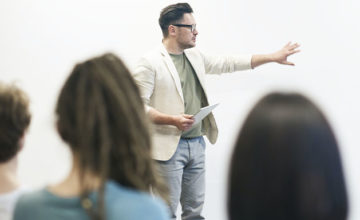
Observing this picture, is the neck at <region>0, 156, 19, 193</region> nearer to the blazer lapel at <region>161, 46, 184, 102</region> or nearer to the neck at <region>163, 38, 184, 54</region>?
the blazer lapel at <region>161, 46, 184, 102</region>

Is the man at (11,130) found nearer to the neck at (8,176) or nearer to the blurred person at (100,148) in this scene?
the neck at (8,176)

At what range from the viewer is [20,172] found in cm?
343

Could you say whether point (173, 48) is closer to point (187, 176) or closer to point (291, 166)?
point (187, 176)

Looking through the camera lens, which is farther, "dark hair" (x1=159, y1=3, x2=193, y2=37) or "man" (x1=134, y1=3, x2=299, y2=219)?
"dark hair" (x1=159, y1=3, x2=193, y2=37)

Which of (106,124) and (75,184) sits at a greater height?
(106,124)

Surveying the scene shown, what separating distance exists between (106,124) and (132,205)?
158mm

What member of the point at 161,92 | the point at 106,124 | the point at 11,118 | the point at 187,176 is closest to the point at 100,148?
the point at 106,124

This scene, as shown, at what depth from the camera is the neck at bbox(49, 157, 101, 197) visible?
950mm

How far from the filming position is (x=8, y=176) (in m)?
1.42

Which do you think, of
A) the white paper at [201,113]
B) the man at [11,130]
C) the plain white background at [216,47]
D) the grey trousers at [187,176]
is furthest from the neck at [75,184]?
the plain white background at [216,47]

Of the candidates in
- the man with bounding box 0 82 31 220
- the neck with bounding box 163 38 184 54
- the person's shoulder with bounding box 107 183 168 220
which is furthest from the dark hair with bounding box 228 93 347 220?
the neck with bounding box 163 38 184 54

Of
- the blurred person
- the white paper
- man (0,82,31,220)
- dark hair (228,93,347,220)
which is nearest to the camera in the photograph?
dark hair (228,93,347,220)

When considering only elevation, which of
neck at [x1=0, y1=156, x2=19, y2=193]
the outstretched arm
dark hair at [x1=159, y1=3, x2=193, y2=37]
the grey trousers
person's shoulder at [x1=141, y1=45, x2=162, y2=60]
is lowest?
the grey trousers

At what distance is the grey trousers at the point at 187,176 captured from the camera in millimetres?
2773
